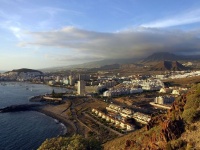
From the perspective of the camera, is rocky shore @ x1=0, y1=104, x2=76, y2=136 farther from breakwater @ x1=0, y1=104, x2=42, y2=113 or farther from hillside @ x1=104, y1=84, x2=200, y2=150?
hillside @ x1=104, y1=84, x2=200, y2=150

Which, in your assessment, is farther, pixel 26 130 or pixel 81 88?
pixel 81 88

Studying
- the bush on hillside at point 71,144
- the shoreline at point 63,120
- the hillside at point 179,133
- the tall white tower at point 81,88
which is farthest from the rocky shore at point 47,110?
the hillside at point 179,133

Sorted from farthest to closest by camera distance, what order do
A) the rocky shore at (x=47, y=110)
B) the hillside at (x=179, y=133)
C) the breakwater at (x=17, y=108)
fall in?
the breakwater at (x=17, y=108)
the rocky shore at (x=47, y=110)
the hillside at (x=179, y=133)

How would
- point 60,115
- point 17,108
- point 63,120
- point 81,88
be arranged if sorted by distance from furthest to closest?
point 81,88 < point 17,108 < point 60,115 < point 63,120

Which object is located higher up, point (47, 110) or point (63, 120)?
point (63, 120)

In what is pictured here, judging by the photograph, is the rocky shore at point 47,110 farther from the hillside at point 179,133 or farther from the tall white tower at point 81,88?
the hillside at point 179,133

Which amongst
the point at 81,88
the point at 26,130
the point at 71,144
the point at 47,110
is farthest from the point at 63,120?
the point at 81,88

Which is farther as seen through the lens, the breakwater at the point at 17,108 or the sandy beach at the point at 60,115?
the breakwater at the point at 17,108

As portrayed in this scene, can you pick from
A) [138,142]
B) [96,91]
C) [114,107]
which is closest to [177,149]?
[138,142]

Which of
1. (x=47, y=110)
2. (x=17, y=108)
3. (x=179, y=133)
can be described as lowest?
(x=47, y=110)

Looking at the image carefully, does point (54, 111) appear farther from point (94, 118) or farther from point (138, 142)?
point (138, 142)

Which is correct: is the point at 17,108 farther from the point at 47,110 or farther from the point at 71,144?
the point at 71,144
